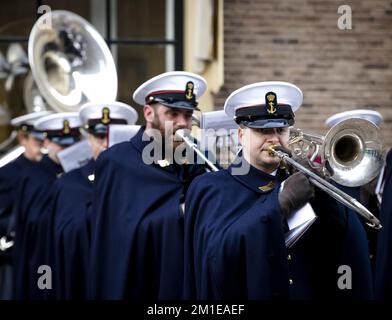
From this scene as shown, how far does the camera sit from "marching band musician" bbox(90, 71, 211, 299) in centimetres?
816

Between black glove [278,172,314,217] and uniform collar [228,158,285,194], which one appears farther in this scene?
uniform collar [228,158,285,194]

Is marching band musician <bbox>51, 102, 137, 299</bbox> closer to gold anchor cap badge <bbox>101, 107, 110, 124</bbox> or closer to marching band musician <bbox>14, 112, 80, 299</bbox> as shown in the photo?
gold anchor cap badge <bbox>101, 107, 110, 124</bbox>

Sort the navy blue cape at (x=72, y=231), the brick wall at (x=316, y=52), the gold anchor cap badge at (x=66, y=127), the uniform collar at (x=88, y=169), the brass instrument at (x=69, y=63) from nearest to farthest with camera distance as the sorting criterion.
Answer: the navy blue cape at (x=72, y=231)
the uniform collar at (x=88, y=169)
the brass instrument at (x=69, y=63)
the gold anchor cap badge at (x=66, y=127)
the brick wall at (x=316, y=52)

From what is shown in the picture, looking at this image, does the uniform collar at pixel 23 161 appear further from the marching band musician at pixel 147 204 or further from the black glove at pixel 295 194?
the black glove at pixel 295 194

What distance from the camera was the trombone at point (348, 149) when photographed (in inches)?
275

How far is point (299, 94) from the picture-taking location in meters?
7.24

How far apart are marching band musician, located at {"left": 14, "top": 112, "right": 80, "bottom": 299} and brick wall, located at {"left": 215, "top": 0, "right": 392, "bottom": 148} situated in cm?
217

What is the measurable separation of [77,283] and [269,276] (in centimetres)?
335

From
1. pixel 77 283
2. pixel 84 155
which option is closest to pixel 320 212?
pixel 77 283

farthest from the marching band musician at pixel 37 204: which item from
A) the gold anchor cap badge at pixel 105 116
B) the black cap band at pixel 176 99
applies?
the black cap band at pixel 176 99

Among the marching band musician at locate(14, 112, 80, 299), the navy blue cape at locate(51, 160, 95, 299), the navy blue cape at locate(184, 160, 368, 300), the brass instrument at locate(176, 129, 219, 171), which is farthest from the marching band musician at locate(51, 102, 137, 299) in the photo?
the navy blue cape at locate(184, 160, 368, 300)

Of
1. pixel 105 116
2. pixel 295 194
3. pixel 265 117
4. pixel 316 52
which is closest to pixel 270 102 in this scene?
pixel 265 117

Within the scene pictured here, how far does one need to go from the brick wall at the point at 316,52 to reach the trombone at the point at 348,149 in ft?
18.0
